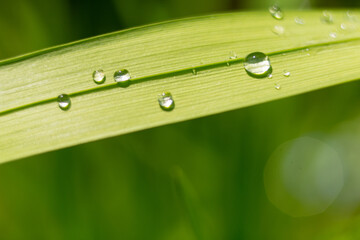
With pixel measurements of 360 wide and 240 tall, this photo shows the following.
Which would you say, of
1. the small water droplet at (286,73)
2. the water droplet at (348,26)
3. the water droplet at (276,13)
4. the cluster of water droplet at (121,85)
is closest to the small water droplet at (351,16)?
the water droplet at (348,26)

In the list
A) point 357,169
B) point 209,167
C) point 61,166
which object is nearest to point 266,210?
point 209,167

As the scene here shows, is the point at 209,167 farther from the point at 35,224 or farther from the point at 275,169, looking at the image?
the point at 35,224

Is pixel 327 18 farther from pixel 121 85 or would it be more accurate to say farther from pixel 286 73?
pixel 121 85

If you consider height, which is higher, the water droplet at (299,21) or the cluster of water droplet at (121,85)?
the water droplet at (299,21)

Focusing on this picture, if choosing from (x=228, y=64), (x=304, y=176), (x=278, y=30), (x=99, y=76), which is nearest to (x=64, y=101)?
(x=99, y=76)

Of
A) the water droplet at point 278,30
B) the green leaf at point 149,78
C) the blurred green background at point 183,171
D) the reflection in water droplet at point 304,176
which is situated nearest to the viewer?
the green leaf at point 149,78

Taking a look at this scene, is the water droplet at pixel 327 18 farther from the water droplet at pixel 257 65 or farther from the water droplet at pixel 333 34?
the water droplet at pixel 257 65
